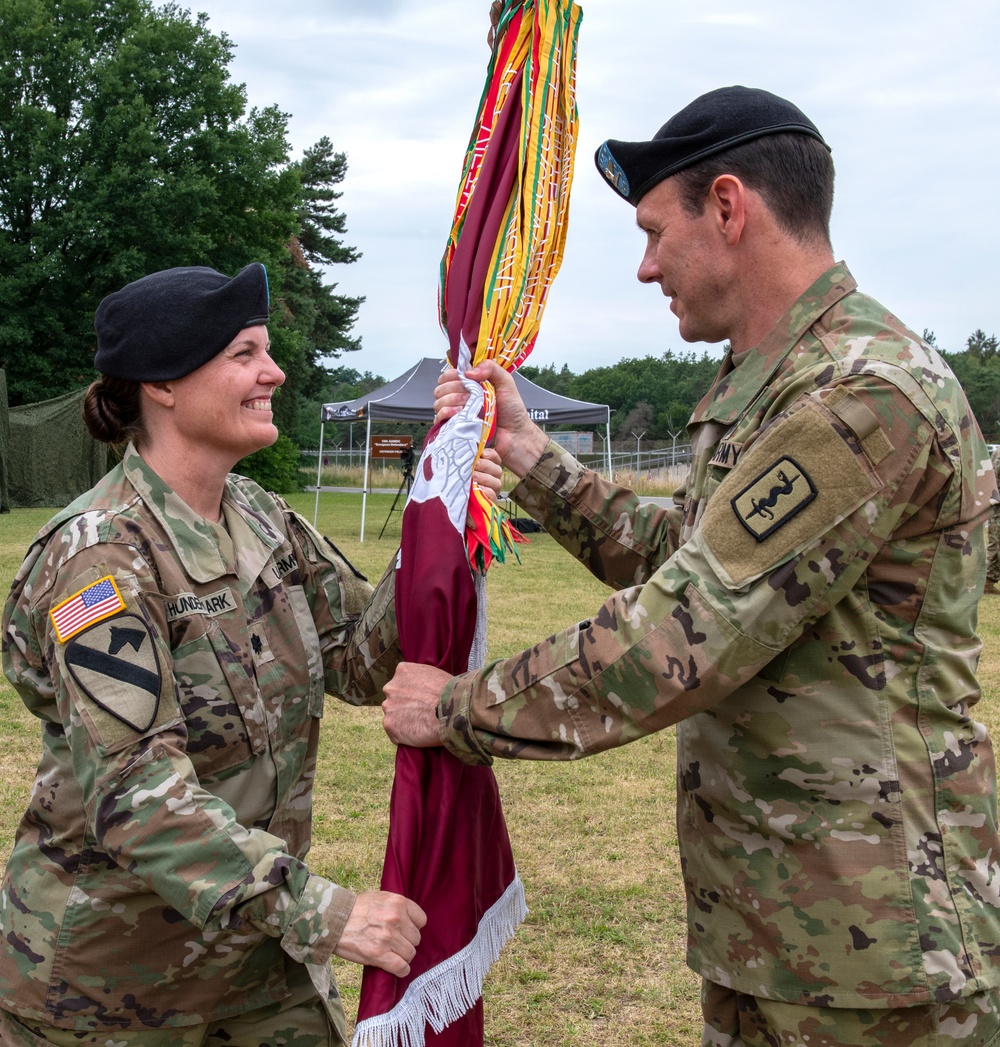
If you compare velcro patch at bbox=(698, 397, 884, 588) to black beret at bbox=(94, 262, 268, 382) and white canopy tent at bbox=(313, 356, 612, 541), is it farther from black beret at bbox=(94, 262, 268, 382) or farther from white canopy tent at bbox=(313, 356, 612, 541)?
white canopy tent at bbox=(313, 356, 612, 541)

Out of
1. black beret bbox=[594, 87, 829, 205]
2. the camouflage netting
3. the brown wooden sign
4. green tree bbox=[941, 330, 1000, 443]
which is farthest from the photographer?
green tree bbox=[941, 330, 1000, 443]

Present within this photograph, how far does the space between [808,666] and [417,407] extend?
49.0 ft

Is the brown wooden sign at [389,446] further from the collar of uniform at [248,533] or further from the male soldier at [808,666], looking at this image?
the male soldier at [808,666]

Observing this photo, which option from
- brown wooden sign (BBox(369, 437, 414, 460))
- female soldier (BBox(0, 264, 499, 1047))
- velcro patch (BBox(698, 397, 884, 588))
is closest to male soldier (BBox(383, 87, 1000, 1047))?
velcro patch (BBox(698, 397, 884, 588))

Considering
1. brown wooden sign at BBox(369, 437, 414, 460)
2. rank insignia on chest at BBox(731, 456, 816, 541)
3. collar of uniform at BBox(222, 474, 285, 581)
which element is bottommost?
collar of uniform at BBox(222, 474, 285, 581)

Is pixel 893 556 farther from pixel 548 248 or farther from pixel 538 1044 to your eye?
pixel 538 1044

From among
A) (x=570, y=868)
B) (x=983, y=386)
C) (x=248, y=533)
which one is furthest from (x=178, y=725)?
(x=983, y=386)

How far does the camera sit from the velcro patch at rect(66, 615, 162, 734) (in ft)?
6.30

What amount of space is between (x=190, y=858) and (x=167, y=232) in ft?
98.1

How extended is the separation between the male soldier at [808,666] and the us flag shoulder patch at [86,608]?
658 mm

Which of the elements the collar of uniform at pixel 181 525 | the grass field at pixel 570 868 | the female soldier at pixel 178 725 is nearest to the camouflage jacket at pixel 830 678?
the female soldier at pixel 178 725

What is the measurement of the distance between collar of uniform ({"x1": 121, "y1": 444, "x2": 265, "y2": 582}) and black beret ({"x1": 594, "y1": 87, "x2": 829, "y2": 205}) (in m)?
1.21

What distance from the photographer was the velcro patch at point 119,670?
192 centimetres

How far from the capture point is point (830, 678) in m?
1.90
